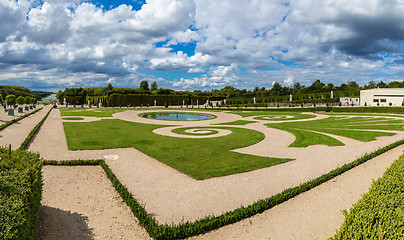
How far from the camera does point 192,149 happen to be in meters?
12.7

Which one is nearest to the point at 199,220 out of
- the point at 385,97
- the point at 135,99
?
the point at 385,97

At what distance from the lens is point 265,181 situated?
813 cm

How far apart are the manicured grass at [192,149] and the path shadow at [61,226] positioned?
403cm

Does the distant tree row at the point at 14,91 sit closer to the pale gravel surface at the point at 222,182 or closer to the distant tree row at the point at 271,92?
the distant tree row at the point at 271,92

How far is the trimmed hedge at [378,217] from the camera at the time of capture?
138 inches

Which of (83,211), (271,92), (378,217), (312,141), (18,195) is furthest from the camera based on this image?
(271,92)

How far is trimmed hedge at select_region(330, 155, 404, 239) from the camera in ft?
11.5

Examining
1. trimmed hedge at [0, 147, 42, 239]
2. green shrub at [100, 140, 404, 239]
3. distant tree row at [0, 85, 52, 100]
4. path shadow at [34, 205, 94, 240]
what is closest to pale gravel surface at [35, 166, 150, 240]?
path shadow at [34, 205, 94, 240]

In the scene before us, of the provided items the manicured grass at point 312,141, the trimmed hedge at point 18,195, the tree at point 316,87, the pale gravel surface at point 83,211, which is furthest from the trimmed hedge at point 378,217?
the tree at point 316,87

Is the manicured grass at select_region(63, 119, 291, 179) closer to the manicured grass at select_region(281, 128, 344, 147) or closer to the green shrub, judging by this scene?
the manicured grass at select_region(281, 128, 344, 147)

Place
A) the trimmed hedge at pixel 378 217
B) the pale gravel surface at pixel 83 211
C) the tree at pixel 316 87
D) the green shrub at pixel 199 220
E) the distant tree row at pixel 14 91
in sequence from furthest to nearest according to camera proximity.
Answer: the tree at pixel 316 87 < the distant tree row at pixel 14 91 < the pale gravel surface at pixel 83 211 < the green shrub at pixel 199 220 < the trimmed hedge at pixel 378 217

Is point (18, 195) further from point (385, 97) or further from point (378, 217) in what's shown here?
point (385, 97)

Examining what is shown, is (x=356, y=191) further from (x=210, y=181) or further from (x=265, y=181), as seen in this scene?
(x=210, y=181)

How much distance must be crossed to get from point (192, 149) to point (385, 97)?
56320mm
